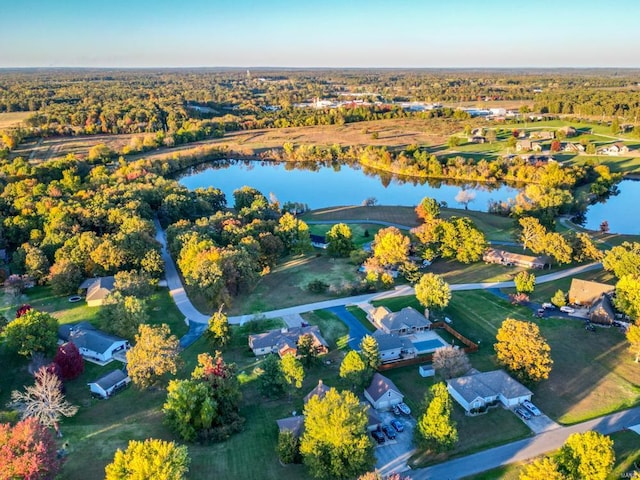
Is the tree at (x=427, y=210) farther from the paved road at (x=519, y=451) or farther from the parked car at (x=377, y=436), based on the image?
the parked car at (x=377, y=436)

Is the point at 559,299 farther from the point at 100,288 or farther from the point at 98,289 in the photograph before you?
the point at 98,289

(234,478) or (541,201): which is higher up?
(541,201)

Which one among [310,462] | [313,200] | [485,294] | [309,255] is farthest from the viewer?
[313,200]

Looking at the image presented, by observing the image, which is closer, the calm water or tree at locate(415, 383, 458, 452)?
tree at locate(415, 383, 458, 452)

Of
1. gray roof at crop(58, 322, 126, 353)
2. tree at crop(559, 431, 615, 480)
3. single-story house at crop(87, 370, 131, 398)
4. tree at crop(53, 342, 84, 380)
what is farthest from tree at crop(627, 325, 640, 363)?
tree at crop(53, 342, 84, 380)

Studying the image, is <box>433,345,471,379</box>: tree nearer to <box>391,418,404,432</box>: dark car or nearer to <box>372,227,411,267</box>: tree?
<box>391,418,404,432</box>: dark car

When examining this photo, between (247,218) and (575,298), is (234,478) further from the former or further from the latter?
(247,218)

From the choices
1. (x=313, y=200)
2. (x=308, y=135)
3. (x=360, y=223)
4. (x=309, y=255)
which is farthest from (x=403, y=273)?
(x=308, y=135)

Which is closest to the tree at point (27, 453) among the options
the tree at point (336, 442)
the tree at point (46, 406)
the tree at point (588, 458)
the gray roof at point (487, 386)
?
the tree at point (46, 406)
